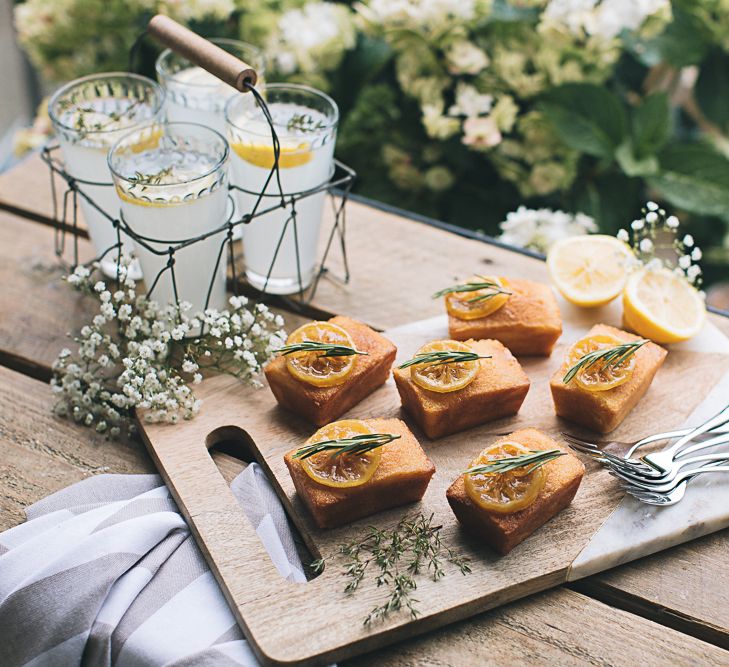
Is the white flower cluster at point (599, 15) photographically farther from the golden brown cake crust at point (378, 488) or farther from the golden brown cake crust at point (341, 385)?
the golden brown cake crust at point (378, 488)

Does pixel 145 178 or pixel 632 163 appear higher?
pixel 145 178

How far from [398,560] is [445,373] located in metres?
0.39

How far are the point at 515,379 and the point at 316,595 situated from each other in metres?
0.59

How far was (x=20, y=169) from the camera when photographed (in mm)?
2416

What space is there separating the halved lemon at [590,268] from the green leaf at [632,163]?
0.57m

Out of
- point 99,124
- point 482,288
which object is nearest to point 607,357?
point 482,288

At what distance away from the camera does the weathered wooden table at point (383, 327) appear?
1.34 metres

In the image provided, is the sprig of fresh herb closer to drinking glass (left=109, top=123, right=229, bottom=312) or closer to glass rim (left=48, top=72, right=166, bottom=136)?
drinking glass (left=109, top=123, right=229, bottom=312)

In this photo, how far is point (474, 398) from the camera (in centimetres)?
161

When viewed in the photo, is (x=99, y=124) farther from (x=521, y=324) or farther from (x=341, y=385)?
(x=521, y=324)

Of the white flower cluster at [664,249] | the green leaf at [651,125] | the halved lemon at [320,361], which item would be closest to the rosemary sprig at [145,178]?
the halved lemon at [320,361]

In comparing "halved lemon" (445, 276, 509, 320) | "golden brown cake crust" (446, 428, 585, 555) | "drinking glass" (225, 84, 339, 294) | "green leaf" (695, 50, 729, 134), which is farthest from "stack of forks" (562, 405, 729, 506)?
"green leaf" (695, 50, 729, 134)

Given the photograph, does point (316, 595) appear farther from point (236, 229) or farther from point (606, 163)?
point (606, 163)

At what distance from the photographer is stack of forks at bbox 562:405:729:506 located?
154cm
